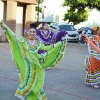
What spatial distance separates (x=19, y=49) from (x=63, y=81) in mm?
3413

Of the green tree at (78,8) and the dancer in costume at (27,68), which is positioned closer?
the dancer in costume at (27,68)

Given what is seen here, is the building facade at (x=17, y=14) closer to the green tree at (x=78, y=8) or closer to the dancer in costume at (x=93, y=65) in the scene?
the green tree at (x=78, y=8)

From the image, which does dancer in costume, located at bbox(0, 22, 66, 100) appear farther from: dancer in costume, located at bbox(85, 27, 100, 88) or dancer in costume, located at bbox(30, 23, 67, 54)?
dancer in costume, located at bbox(30, 23, 67, 54)

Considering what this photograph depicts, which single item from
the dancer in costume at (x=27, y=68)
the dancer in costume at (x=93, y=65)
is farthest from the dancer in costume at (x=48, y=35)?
the dancer in costume at (x=27, y=68)

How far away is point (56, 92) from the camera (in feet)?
28.9

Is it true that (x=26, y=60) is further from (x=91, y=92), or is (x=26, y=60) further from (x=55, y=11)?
(x=55, y=11)

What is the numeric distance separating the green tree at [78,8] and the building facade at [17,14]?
246 inches

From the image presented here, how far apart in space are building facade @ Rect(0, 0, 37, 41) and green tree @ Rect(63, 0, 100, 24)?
6257mm

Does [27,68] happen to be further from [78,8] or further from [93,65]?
[78,8]

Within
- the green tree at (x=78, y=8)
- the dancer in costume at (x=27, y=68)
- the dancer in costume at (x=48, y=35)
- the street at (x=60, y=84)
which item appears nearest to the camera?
the dancer in costume at (x=27, y=68)

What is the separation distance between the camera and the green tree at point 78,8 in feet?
121

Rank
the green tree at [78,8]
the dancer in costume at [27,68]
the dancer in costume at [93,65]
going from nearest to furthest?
the dancer in costume at [27,68]
the dancer in costume at [93,65]
the green tree at [78,8]

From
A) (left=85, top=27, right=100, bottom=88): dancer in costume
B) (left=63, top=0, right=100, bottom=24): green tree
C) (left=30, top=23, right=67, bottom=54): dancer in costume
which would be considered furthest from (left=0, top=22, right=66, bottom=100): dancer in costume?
(left=63, top=0, right=100, bottom=24): green tree

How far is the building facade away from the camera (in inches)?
1162
